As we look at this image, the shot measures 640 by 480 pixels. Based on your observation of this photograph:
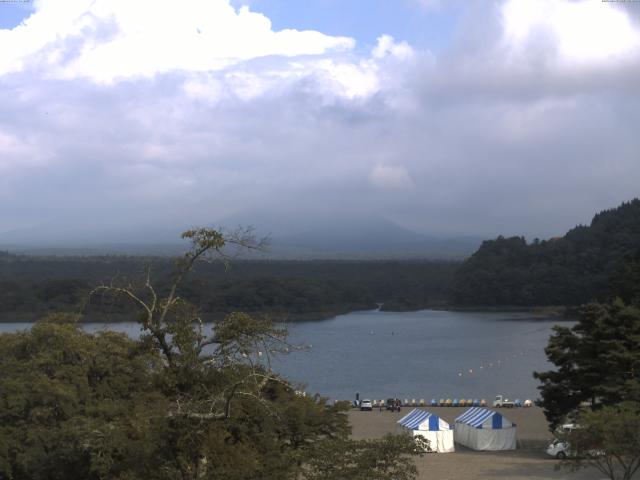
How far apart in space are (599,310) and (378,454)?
12.5 meters

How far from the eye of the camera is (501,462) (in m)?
16.8

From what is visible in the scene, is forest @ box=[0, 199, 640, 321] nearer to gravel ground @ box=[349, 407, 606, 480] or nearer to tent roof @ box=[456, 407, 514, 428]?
gravel ground @ box=[349, 407, 606, 480]

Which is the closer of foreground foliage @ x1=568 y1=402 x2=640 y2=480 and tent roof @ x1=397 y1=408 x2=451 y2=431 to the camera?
foreground foliage @ x1=568 y1=402 x2=640 y2=480

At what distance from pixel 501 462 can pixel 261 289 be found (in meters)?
51.4

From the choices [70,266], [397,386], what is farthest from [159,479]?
[70,266]

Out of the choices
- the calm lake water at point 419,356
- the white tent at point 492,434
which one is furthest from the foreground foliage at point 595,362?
the calm lake water at point 419,356

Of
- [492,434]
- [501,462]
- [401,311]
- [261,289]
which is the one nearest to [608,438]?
[501,462]

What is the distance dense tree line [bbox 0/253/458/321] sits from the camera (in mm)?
64188

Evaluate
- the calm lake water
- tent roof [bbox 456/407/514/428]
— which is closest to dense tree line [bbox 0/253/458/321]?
the calm lake water

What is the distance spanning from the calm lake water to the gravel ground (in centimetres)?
578

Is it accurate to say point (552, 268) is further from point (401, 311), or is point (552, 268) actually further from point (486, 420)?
point (486, 420)

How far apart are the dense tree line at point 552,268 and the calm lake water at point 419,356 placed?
5.77 meters

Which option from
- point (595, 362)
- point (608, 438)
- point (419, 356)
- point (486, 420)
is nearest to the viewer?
point (608, 438)

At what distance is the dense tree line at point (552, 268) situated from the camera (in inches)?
2842
